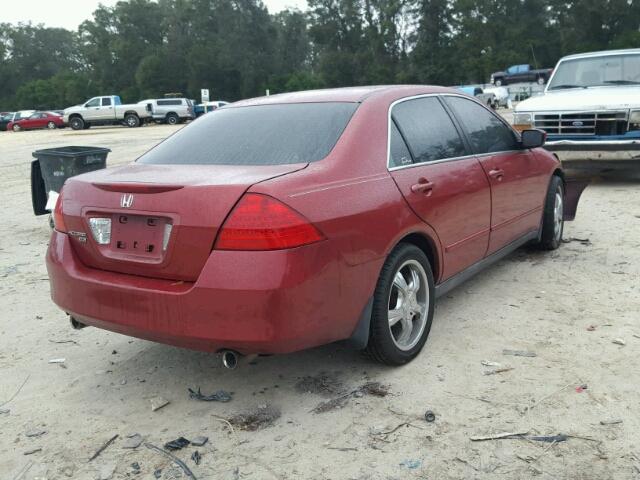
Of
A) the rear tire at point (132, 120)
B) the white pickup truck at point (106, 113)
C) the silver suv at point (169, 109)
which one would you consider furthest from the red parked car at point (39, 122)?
the silver suv at point (169, 109)

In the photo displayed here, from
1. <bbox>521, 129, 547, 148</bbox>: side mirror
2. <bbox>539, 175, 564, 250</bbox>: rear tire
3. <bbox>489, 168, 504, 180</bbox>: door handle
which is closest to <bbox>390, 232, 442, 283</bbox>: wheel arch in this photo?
<bbox>489, 168, 504, 180</bbox>: door handle

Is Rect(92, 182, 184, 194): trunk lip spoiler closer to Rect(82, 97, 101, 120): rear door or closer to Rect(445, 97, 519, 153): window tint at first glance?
Rect(445, 97, 519, 153): window tint

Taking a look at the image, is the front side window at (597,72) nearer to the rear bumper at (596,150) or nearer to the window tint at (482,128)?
the rear bumper at (596,150)

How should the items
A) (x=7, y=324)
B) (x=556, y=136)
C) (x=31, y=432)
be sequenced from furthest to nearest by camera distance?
(x=556, y=136) < (x=7, y=324) < (x=31, y=432)

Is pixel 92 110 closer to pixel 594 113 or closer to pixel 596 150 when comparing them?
pixel 594 113

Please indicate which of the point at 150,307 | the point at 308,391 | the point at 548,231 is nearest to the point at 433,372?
the point at 308,391

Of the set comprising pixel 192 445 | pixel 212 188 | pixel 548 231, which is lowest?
pixel 192 445

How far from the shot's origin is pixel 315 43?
283ft

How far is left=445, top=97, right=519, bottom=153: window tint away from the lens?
4.52 metres

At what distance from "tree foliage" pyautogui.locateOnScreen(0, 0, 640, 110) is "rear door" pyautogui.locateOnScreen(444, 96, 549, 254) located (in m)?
73.0

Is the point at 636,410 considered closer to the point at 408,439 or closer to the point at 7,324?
the point at 408,439

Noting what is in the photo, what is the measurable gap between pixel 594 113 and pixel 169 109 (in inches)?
1373

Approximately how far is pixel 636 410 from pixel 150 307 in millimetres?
2381

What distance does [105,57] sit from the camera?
88.7m
